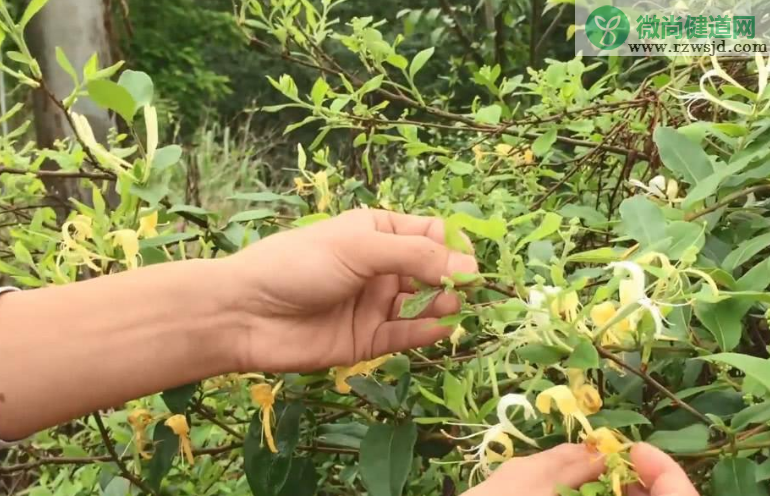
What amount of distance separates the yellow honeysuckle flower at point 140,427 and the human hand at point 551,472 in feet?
1.14

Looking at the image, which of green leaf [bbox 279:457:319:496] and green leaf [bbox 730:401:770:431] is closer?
green leaf [bbox 730:401:770:431]

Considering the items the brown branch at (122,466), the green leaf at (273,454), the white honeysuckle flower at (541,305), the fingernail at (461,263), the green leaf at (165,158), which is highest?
the green leaf at (165,158)

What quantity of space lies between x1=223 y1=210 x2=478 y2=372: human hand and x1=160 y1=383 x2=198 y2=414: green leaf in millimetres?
45

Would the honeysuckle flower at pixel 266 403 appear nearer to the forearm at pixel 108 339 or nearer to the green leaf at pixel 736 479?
the forearm at pixel 108 339

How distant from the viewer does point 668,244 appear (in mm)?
415

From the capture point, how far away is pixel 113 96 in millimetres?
573

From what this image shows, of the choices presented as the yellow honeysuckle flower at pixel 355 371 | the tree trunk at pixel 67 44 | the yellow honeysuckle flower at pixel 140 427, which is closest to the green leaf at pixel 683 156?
the yellow honeysuckle flower at pixel 355 371

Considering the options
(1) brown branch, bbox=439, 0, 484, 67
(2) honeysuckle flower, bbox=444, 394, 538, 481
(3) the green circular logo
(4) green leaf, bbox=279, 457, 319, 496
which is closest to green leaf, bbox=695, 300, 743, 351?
(2) honeysuckle flower, bbox=444, 394, 538, 481

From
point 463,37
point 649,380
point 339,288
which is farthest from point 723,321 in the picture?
point 463,37

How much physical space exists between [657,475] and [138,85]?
1.55 ft

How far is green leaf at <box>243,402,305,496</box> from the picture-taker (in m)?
0.59

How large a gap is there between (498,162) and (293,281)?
469mm

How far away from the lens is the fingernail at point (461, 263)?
1.60 feet

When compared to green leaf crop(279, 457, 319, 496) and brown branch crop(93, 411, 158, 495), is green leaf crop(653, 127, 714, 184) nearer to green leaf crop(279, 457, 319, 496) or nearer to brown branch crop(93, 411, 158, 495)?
green leaf crop(279, 457, 319, 496)
